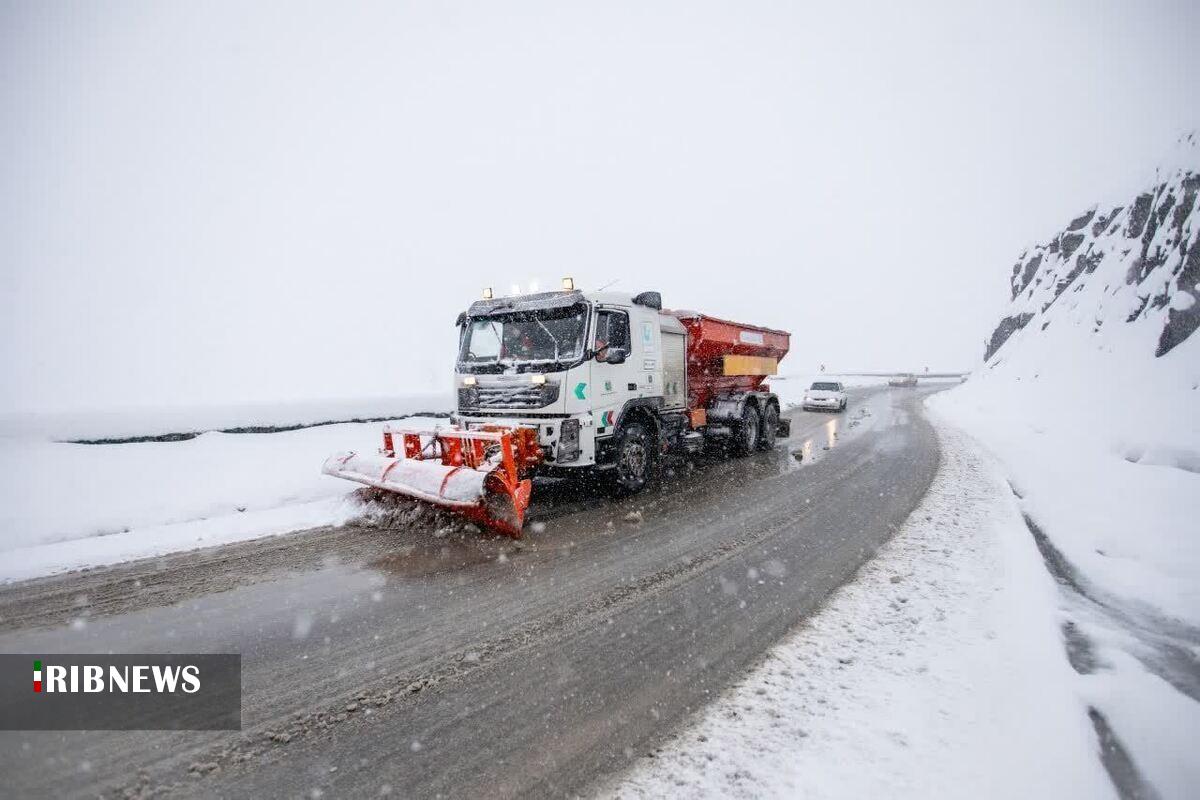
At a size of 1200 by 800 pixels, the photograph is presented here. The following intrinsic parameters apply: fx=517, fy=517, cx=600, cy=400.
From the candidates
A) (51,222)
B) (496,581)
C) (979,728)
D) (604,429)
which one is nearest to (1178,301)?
(604,429)

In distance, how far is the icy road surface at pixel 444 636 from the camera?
2553 millimetres

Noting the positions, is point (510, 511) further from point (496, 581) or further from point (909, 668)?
point (909, 668)

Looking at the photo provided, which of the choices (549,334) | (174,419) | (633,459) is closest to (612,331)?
(549,334)

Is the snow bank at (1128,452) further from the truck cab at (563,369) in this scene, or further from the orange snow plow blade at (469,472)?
the truck cab at (563,369)

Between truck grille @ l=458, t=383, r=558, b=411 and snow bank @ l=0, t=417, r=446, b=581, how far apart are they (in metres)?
2.19

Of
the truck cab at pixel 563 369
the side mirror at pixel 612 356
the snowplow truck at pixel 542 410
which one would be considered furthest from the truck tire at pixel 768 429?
the side mirror at pixel 612 356

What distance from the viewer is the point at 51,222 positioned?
6644 cm

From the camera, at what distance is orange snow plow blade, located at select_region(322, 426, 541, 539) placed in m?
5.77

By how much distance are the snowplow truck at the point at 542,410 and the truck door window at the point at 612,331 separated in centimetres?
2

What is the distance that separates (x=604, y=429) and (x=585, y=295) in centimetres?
198

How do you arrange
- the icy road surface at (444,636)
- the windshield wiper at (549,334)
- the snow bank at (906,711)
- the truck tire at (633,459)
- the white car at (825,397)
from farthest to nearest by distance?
the white car at (825,397)
the truck tire at (633,459)
the windshield wiper at (549,334)
the icy road surface at (444,636)
the snow bank at (906,711)

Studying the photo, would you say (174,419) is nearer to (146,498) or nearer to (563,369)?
(146,498)

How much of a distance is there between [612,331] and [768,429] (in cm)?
613

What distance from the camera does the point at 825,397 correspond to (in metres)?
22.9
